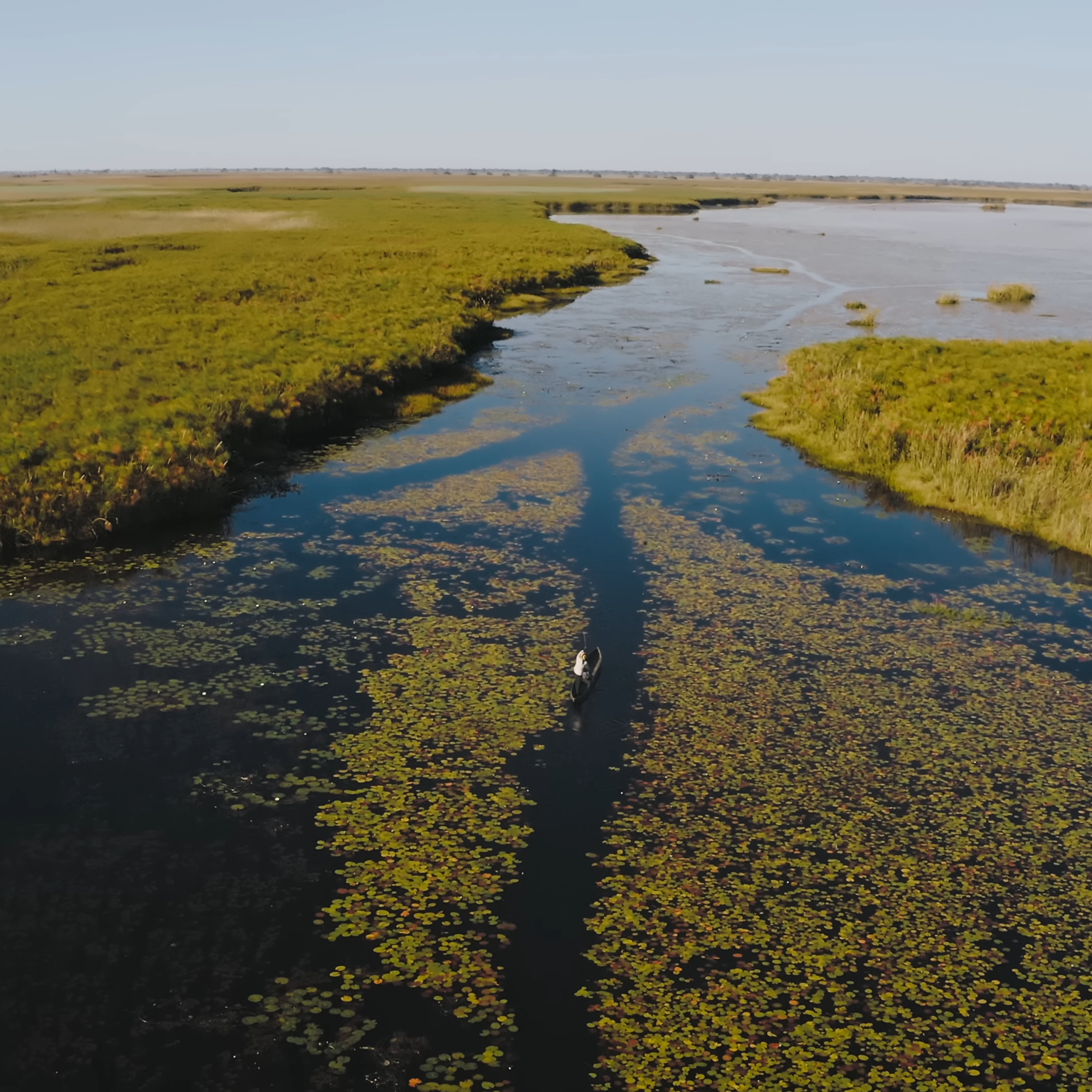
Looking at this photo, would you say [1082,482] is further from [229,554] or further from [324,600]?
[229,554]

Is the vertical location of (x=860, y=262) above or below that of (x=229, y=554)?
above

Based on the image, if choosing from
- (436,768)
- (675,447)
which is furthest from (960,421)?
(436,768)

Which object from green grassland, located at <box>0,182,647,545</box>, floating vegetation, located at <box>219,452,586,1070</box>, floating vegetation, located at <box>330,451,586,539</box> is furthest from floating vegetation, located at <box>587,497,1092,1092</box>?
green grassland, located at <box>0,182,647,545</box>

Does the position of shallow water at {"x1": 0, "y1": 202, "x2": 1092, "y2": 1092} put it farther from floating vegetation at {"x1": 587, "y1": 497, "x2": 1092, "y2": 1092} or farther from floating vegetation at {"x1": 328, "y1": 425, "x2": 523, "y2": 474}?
floating vegetation at {"x1": 587, "y1": 497, "x2": 1092, "y2": 1092}

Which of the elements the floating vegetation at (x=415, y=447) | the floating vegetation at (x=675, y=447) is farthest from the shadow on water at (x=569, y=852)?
the floating vegetation at (x=415, y=447)

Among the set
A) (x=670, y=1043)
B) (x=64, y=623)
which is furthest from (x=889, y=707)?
(x=64, y=623)

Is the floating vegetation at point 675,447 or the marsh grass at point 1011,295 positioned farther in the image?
the marsh grass at point 1011,295

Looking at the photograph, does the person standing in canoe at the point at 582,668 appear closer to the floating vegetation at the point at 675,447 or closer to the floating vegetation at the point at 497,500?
the floating vegetation at the point at 497,500
